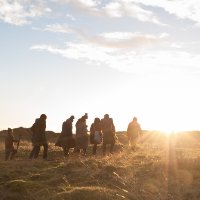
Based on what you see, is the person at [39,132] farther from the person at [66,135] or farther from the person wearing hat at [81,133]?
the person wearing hat at [81,133]

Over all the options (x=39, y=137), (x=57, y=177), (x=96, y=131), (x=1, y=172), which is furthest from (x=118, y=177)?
(x=96, y=131)

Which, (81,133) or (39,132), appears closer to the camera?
(39,132)

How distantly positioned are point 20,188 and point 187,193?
15.6 feet

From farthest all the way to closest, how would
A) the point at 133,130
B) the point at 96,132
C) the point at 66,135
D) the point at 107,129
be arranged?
1. the point at 133,130
2. the point at 107,129
3. the point at 96,132
4. the point at 66,135

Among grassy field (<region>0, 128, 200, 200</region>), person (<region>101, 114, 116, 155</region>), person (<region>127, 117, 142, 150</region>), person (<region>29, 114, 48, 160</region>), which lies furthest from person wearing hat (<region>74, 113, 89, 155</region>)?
grassy field (<region>0, 128, 200, 200</region>)

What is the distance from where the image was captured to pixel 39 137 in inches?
874

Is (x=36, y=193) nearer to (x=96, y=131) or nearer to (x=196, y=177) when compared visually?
(x=196, y=177)

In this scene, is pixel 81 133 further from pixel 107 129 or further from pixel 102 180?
pixel 102 180

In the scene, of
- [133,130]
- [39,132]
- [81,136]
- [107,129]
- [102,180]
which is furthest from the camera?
[133,130]

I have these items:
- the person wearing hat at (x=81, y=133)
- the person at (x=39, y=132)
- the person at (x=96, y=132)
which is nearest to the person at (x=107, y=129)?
the person at (x=96, y=132)

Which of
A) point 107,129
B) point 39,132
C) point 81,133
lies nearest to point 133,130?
point 107,129

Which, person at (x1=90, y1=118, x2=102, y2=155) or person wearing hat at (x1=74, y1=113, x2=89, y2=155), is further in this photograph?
person at (x1=90, y1=118, x2=102, y2=155)

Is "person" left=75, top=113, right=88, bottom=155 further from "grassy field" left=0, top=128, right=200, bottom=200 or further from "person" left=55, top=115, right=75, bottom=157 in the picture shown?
"grassy field" left=0, top=128, right=200, bottom=200

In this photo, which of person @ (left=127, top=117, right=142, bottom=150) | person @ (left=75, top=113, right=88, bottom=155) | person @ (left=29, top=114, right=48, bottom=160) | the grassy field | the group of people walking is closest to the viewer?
the grassy field
